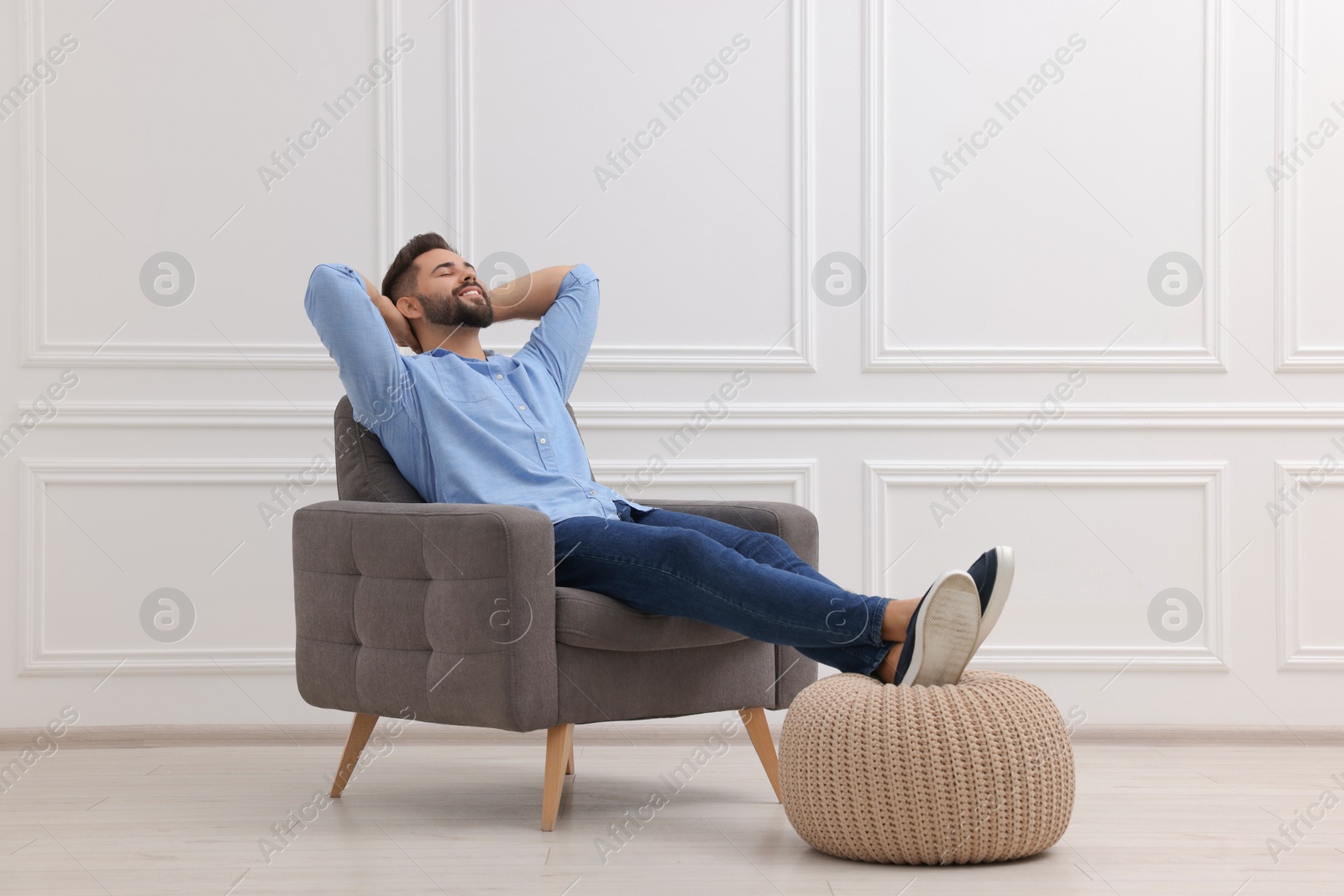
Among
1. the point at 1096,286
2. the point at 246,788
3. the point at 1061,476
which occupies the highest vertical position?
the point at 1096,286

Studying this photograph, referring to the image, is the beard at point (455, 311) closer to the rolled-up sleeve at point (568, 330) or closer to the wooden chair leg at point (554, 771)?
the rolled-up sleeve at point (568, 330)

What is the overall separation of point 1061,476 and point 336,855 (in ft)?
6.65

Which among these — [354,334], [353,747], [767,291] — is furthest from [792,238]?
[353,747]

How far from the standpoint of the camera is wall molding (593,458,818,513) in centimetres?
294

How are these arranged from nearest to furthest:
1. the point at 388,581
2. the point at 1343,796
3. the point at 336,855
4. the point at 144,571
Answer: the point at 336,855 < the point at 388,581 < the point at 1343,796 < the point at 144,571

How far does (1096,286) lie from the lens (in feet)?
9.84

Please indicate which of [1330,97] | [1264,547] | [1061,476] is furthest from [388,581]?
[1330,97]

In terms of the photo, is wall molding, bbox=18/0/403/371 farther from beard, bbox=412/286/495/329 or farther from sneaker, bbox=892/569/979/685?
sneaker, bbox=892/569/979/685

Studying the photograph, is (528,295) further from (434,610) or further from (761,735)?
(761,735)

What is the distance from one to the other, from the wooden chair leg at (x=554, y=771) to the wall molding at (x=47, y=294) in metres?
1.38

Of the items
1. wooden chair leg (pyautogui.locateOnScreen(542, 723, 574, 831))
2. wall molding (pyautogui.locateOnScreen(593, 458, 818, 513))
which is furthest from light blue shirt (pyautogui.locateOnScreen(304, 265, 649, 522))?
wall molding (pyautogui.locateOnScreen(593, 458, 818, 513))

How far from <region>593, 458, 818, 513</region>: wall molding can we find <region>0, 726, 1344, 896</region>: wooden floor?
0.66m

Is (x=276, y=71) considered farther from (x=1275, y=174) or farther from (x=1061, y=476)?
(x=1275, y=174)

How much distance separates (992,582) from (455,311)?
1.26 meters
